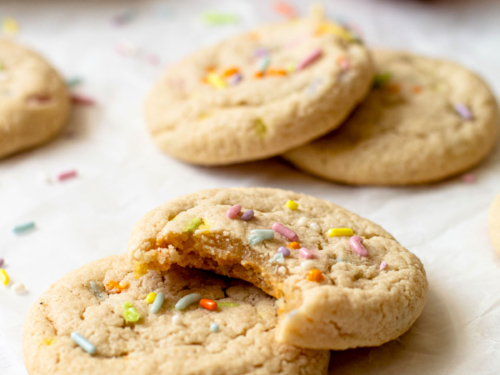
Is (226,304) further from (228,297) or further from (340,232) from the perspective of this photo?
(340,232)

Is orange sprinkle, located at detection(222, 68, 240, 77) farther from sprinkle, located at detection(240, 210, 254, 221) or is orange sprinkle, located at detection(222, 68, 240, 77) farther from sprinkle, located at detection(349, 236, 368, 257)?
sprinkle, located at detection(349, 236, 368, 257)

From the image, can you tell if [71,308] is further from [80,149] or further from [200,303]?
[80,149]

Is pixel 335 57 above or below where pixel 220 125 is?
above

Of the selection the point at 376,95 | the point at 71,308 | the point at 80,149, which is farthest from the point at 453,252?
the point at 80,149

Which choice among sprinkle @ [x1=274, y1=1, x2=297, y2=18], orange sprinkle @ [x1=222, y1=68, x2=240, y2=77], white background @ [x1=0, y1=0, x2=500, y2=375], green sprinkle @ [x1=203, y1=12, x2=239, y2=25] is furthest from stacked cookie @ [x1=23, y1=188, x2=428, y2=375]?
sprinkle @ [x1=274, y1=1, x2=297, y2=18]

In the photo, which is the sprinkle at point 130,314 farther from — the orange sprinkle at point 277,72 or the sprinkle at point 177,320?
the orange sprinkle at point 277,72

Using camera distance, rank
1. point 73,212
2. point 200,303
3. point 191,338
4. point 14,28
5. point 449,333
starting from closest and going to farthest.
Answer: point 191,338, point 200,303, point 449,333, point 73,212, point 14,28

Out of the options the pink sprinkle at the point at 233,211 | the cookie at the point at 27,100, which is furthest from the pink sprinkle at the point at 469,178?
the cookie at the point at 27,100
